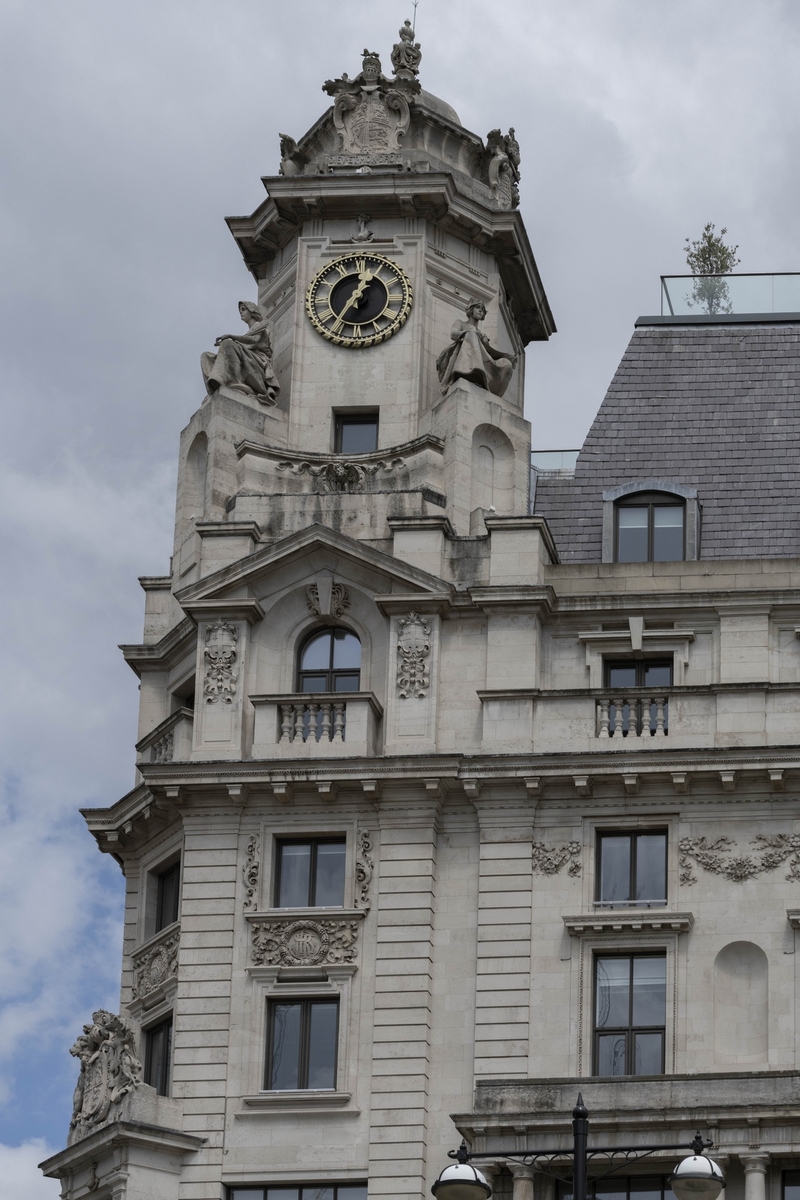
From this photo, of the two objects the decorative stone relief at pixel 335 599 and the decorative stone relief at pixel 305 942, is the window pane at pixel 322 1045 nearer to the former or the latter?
the decorative stone relief at pixel 305 942

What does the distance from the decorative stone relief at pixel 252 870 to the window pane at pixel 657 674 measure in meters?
8.80

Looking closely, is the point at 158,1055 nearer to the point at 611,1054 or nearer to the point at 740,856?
the point at 611,1054

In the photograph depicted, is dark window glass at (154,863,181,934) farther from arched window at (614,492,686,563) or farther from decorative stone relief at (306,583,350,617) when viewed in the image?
arched window at (614,492,686,563)

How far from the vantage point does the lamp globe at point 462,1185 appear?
3750 centimetres

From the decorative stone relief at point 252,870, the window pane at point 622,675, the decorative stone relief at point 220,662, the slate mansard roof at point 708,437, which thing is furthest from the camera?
the slate mansard roof at point 708,437

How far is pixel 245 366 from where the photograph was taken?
62719 millimetres

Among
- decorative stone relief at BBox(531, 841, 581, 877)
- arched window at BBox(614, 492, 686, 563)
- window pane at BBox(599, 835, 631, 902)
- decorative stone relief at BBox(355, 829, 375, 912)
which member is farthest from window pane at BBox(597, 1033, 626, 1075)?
arched window at BBox(614, 492, 686, 563)

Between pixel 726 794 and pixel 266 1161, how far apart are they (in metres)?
11.6

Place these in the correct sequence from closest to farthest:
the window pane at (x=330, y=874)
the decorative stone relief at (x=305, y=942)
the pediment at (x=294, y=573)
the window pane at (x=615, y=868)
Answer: the decorative stone relief at (x=305, y=942), the window pane at (x=615, y=868), the window pane at (x=330, y=874), the pediment at (x=294, y=573)

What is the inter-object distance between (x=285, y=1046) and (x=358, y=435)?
14.4 meters

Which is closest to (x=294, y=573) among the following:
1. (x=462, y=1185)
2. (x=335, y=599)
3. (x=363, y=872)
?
(x=335, y=599)

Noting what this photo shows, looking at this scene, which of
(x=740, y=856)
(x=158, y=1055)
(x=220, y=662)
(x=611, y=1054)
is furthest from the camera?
(x=220, y=662)

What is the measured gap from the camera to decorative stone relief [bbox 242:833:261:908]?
56.2 m

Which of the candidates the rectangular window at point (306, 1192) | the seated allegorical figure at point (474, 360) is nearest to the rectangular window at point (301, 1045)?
the rectangular window at point (306, 1192)
